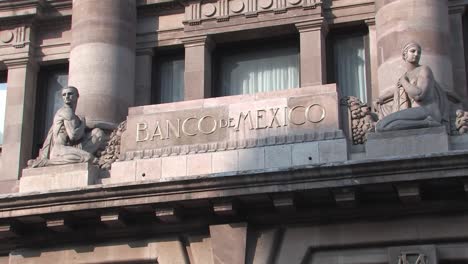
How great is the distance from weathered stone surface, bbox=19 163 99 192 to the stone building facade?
3 cm

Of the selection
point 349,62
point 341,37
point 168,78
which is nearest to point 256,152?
point 349,62

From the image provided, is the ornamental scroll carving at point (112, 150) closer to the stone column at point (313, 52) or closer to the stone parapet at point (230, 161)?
the stone parapet at point (230, 161)

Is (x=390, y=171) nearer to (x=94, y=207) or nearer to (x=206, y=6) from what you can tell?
(x=94, y=207)

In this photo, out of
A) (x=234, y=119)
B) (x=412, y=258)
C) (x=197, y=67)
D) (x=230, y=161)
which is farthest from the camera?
(x=197, y=67)

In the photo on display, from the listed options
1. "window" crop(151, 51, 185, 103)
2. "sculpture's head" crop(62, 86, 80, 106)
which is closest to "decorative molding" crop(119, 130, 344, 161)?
"sculpture's head" crop(62, 86, 80, 106)

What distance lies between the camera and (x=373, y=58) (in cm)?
2752

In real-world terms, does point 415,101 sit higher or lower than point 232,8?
lower

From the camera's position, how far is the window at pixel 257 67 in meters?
28.6

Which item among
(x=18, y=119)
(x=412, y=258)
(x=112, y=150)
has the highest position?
(x=18, y=119)

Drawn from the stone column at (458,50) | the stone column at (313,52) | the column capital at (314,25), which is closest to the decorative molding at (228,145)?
the stone column at (313,52)

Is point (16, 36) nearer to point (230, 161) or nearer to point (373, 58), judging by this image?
A: point (373, 58)

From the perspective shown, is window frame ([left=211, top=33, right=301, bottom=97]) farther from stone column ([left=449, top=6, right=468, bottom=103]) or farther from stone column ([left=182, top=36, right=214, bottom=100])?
stone column ([left=449, top=6, right=468, bottom=103])

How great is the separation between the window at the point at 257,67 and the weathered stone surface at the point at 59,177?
6161mm

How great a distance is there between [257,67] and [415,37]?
16.9ft
